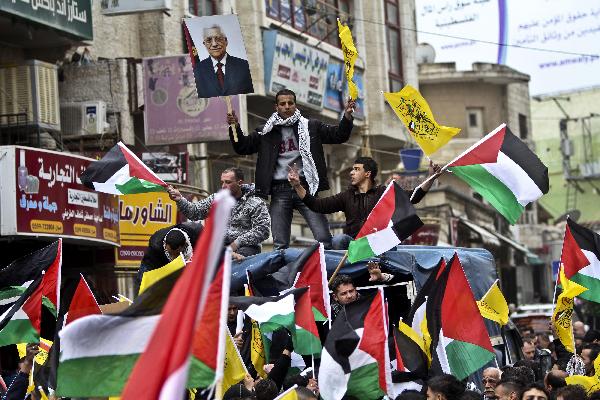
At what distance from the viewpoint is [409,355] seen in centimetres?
1123

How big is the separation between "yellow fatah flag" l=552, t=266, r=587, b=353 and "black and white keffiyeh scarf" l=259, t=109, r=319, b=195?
7.15ft

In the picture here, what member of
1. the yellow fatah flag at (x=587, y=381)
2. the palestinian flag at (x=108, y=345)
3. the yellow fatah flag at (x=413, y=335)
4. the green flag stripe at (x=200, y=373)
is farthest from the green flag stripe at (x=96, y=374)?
the yellow fatah flag at (x=587, y=381)

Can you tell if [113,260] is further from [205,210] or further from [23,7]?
[205,210]

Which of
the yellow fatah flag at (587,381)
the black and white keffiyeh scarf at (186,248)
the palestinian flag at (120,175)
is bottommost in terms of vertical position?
the yellow fatah flag at (587,381)

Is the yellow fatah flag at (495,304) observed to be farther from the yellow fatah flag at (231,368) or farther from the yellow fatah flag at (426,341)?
the yellow fatah flag at (231,368)

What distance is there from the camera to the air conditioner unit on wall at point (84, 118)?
23562 mm

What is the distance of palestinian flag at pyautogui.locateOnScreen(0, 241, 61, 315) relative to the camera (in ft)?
41.9

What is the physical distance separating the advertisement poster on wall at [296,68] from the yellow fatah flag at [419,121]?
14005 mm

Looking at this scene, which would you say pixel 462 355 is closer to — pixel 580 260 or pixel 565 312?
pixel 565 312

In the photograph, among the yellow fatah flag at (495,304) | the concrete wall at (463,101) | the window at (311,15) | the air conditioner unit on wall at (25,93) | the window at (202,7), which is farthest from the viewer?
the concrete wall at (463,101)

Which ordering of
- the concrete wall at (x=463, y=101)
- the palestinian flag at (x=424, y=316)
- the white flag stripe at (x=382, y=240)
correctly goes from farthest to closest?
the concrete wall at (x=463, y=101), the white flag stripe at (x=382, y=240), the palestinian flag at (x=424, y=316)

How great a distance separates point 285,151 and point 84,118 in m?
10.8

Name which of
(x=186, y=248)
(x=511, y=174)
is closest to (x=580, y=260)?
(x=511, y=174)

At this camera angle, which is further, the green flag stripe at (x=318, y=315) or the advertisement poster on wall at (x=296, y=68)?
the advertisement poster on wall at (x=296, y=68)
